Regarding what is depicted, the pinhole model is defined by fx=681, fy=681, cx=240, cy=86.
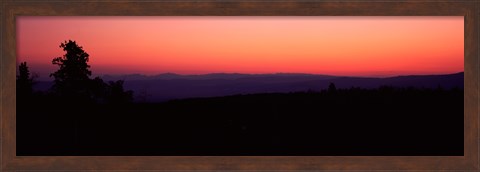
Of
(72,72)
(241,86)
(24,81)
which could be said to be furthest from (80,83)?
(241,86)

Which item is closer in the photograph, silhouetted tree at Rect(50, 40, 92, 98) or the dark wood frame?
the dark wood frame

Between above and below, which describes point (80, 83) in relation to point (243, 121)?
above

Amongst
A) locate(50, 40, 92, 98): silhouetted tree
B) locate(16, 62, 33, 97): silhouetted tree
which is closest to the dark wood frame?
locate(16, 62, 33, 97): silhouetted tree

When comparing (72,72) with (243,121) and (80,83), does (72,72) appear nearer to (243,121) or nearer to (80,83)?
(80,83)

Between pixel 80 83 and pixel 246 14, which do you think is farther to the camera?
pixel 80 83

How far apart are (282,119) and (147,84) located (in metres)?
0.65

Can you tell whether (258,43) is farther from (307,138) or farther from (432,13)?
(432,13)

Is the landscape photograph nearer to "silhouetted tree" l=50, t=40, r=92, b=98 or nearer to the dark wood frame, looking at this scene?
"silhouetted tree" l=50, t=40, r=92, b=98

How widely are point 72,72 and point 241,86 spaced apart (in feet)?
2.58

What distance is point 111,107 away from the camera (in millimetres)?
3186

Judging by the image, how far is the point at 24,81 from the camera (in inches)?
122

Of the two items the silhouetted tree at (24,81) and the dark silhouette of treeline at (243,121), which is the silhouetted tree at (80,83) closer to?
the dark silhouette of treeline at (243,121)

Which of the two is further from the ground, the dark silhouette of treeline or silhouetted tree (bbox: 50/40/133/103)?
silhouetted tree (bbox: 50/40/133/103)

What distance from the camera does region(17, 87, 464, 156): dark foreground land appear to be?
10.3 feet
